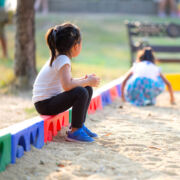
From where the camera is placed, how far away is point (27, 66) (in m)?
6.21

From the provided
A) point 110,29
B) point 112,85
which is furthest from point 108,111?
point 110,29

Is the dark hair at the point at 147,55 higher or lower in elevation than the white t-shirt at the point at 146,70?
higher

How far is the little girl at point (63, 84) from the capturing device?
9.97ft

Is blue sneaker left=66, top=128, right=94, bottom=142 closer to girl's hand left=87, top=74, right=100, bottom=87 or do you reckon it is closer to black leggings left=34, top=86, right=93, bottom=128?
black leggings left=34, top=86, right=93, bottom=128

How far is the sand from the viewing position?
2.36 m

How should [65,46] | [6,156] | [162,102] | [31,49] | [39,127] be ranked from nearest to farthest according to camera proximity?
[6,156], [39,127], [65,46], [162,102], [31,49]

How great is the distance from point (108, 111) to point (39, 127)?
1.83 m

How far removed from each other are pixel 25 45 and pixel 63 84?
3.30m

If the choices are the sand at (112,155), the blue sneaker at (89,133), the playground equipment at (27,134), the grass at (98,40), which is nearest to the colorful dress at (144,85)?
the sand at (112,155)

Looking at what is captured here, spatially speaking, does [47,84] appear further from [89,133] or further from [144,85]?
[144,85]

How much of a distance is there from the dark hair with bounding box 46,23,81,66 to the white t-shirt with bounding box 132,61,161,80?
2.26 m

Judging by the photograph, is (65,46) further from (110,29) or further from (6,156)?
(110,29)

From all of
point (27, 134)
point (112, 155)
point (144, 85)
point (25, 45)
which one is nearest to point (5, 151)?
point (27, 134)

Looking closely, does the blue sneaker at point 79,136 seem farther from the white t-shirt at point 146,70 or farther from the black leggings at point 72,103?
the white t-shirt at point 146,70
